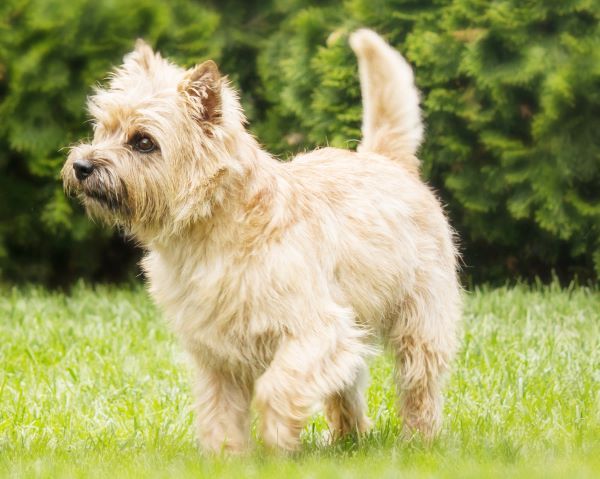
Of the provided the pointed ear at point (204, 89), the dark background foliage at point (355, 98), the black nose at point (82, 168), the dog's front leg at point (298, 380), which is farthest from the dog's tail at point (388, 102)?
the dark background foliage at point (355, 98)

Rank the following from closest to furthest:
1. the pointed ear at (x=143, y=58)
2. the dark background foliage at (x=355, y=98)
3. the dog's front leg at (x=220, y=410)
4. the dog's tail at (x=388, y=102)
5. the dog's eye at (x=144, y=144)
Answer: the dog's eye at (x=144, y=144), the pointed ear at (x=143, y=58), the dog's front leg at (x=220, y=410), the dog's tail at (x=388, y=102), the dark background foliage at (x=355, y=98)

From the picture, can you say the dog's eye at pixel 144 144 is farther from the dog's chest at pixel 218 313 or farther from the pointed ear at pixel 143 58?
the dog's chest at pixel 218 313

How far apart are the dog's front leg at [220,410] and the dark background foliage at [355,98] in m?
3.05

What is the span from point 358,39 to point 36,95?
4.10 m

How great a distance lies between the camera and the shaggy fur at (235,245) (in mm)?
4363

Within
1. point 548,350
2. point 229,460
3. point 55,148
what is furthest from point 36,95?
point 229,460

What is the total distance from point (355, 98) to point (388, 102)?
2.97 m

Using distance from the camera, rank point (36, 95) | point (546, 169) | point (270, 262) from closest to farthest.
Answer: point (270, 262) → point (546, 169) → point (36, 95)

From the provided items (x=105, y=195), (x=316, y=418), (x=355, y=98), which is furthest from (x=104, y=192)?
(x=355, y=98)

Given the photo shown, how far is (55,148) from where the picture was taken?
29.1 ft

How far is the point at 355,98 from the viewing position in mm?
8430

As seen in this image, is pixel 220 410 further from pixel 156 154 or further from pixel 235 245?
pixel 156 154

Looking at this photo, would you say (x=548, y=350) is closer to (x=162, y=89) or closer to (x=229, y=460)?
(x=229, y=460)

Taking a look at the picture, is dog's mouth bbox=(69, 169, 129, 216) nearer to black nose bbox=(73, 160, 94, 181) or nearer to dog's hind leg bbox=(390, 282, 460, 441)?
black nose bbox=(73, 160, 94, 181)
